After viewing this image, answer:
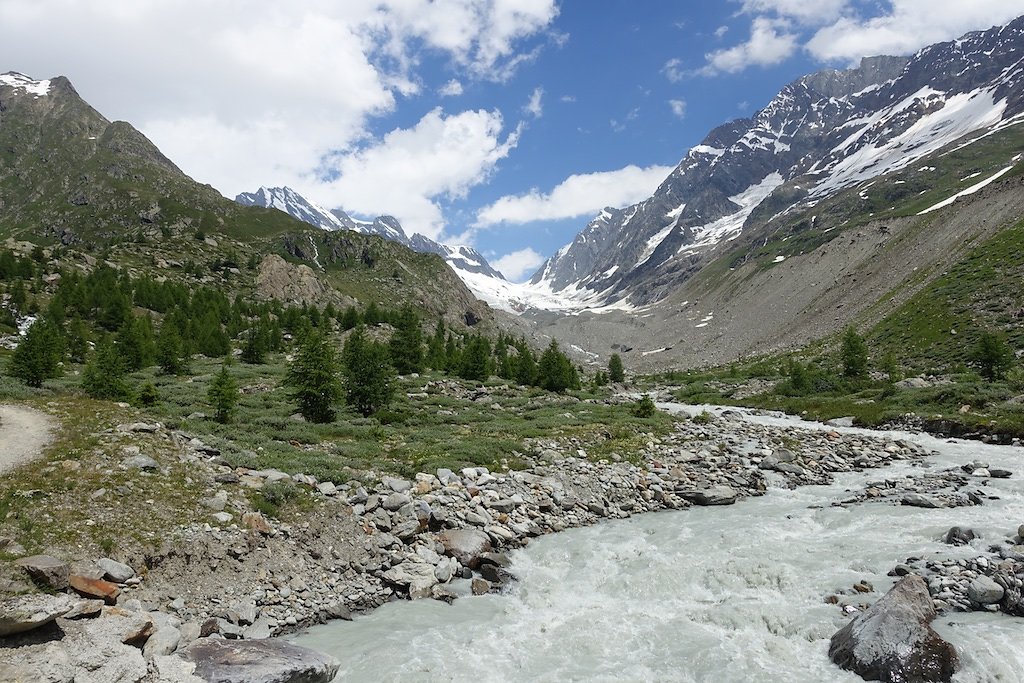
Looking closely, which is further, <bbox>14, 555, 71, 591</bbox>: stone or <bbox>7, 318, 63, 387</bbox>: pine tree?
<bbox>7, 318, 63, 387</bbox>: pine tree

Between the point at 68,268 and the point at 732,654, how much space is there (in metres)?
111

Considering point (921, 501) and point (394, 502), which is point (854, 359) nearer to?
point (921, 501)

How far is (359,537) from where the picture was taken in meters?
16.7

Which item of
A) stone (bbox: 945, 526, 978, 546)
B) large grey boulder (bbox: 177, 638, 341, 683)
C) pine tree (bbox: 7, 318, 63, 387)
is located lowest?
large grey boulder (bbox: 177, 638, 341, 683)

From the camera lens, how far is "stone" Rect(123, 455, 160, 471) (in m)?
17.1

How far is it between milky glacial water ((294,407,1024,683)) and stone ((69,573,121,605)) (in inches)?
162

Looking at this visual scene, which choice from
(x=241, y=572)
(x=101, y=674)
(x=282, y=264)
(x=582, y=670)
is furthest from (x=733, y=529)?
(x=282, y=264)

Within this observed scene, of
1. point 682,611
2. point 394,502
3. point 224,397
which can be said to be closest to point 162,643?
point 394,502

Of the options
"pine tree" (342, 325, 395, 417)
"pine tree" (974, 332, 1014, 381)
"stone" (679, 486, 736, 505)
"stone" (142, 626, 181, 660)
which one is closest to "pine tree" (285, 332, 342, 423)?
"pine tree" (342, 325, 395, 417)

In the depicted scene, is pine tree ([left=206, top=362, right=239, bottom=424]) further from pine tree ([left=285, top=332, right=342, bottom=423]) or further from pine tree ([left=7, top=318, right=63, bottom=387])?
pine tree ([left=7, top=318, right=63, bottom=387])

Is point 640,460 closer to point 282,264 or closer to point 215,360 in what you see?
point 215,360

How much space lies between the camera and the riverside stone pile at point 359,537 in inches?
477

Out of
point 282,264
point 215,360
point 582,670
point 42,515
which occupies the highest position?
point 282,264

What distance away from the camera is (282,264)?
131375mm
